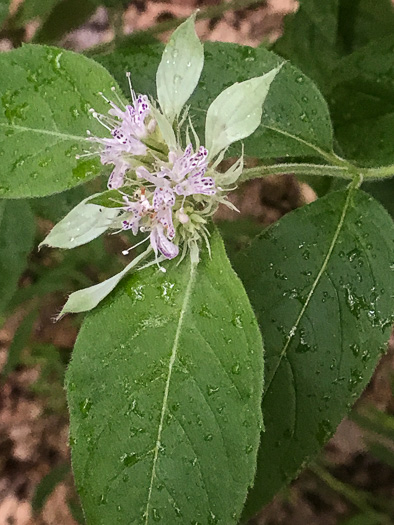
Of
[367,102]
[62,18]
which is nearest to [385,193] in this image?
[367,102]

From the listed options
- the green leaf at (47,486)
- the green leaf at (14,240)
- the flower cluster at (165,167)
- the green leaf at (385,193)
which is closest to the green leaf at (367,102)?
the green leaf at (385,193)

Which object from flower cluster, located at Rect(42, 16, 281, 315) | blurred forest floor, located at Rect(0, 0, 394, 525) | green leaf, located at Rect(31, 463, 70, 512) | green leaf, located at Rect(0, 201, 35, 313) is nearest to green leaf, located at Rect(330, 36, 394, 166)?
flower cluster, located at Rect(42, 16, 281, 315)

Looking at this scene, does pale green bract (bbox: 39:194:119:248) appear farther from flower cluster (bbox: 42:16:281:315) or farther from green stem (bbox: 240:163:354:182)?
green stem (bbox: 240:163:354:182)

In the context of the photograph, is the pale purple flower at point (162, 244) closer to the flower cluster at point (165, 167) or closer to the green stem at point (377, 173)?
the flower cluster at point (165, 167)

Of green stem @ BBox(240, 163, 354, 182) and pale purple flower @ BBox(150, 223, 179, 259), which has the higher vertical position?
pale purple flower @ BBox(150, 223, 179, 259)

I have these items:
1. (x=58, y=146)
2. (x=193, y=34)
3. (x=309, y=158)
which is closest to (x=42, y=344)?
(x=309, y=158)

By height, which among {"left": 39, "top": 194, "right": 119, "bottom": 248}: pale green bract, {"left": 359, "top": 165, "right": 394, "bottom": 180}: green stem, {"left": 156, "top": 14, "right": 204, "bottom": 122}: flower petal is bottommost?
{"left": 359, "top": 165, "right": 394, "bottom": 180}: green stem

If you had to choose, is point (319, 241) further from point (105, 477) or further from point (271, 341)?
point (105, 477)
